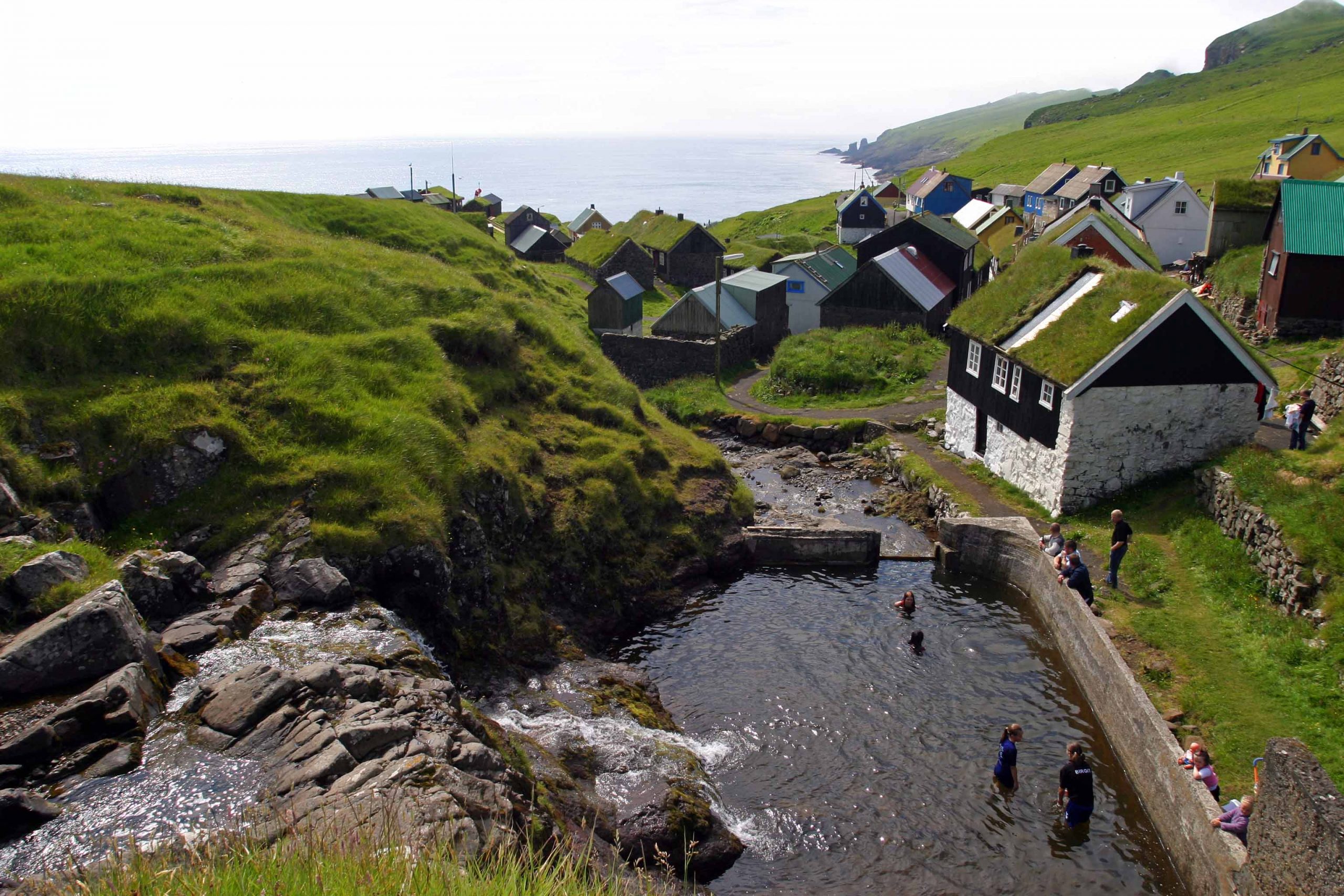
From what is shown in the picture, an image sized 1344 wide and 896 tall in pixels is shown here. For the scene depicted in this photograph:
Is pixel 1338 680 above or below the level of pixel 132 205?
below

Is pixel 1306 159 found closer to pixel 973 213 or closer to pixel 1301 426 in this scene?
pixel 973 213

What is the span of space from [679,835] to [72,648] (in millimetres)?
10804

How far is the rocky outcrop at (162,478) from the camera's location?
62.9 ft

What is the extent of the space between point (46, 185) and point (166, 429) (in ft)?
52.9

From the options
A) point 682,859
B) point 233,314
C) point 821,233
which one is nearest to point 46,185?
point 233,314

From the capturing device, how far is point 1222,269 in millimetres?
50562

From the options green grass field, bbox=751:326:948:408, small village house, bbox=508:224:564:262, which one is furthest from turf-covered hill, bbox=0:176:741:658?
small village house, bbox=508:224:564:262

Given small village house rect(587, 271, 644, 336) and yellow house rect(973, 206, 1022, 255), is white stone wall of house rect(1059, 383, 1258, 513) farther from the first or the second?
yellow house rect(973, 206, 1022, 255)

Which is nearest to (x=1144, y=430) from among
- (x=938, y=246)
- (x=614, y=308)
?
(x=614, y=308)

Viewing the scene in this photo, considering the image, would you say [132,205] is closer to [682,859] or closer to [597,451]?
[597,451]

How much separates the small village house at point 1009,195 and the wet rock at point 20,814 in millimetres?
108876

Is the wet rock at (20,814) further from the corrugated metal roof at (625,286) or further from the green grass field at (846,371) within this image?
the corrugated metal roof at (625,286)

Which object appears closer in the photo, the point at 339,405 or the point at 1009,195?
the point at 339,405

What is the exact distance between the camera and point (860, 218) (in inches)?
3920
